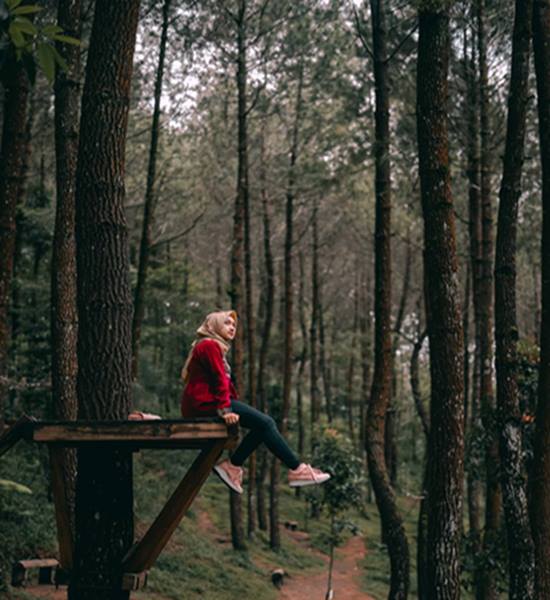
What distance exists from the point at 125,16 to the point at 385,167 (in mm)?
6912

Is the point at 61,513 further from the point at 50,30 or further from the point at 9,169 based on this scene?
the point at 9,169

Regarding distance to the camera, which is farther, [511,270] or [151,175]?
[151,175]

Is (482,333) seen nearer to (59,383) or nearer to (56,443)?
(59,383)

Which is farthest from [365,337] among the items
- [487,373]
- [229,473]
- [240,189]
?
[229,473]

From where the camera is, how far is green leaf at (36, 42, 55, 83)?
272cm

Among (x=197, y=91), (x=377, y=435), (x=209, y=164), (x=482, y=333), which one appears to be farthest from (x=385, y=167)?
(x=209, y=164)

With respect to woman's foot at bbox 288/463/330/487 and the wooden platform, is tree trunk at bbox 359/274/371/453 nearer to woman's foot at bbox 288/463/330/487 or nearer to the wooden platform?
woman's foot at bbox 288/463/330/487

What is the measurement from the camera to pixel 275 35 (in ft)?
62.0

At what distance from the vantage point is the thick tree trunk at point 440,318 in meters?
7.40

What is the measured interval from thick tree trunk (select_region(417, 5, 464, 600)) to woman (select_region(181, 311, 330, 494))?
1978 mm

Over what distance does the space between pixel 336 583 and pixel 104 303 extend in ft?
52.0

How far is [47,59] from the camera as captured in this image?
2730mm

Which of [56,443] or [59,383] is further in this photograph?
[59,383]

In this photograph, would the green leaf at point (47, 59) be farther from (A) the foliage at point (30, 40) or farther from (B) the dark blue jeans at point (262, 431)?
(B) the dark blue jeans at point (262, 431)
